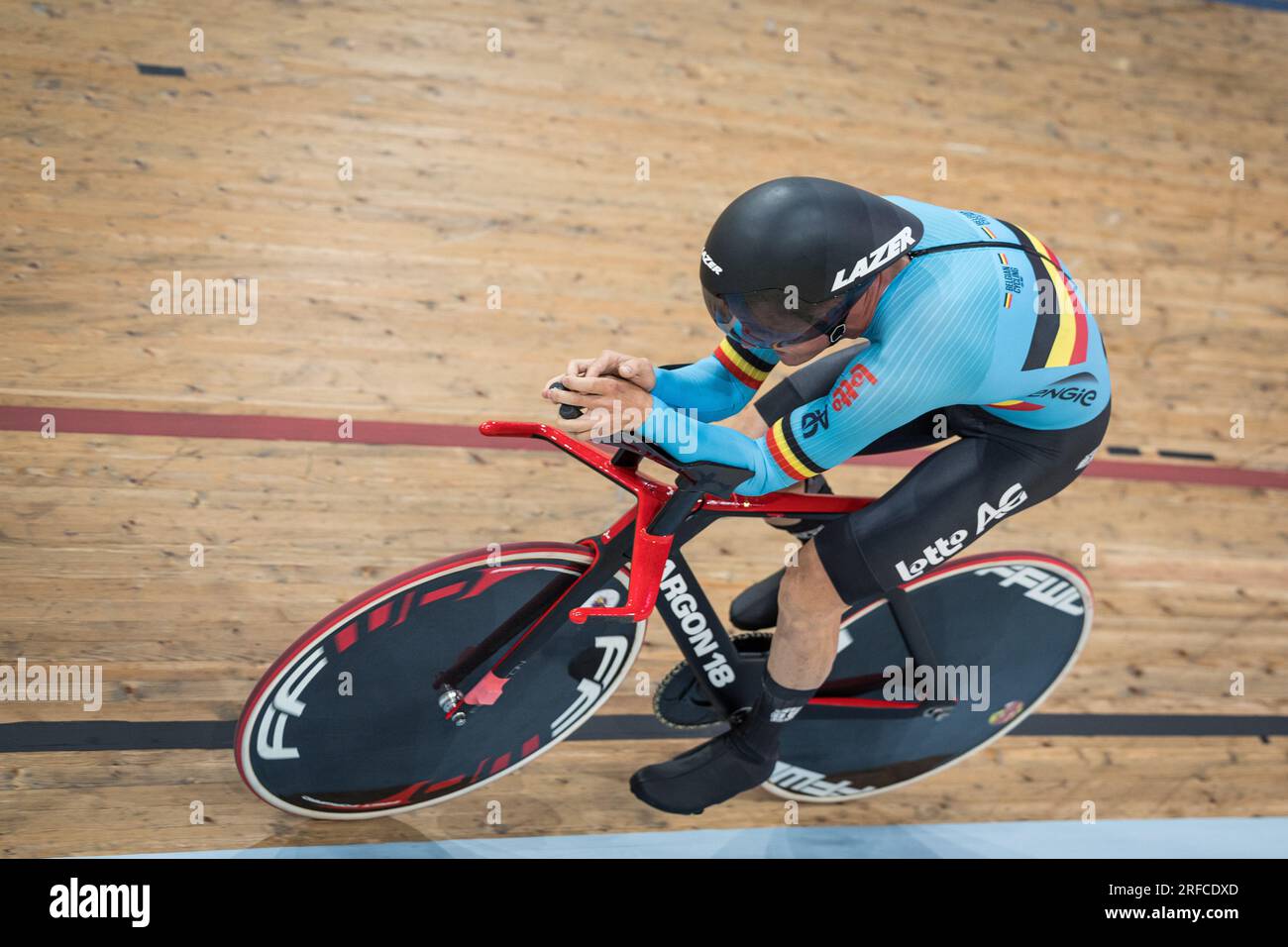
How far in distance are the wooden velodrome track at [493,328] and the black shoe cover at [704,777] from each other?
12.5 inches

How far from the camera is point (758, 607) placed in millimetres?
2619

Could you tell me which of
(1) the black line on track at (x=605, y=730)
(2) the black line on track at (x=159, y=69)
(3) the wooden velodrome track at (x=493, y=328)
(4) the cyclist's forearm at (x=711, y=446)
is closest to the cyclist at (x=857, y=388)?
(4) the cyclist's forearm at (x=711, y=446)

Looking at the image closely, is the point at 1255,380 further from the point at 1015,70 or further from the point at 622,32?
the point at 622,32

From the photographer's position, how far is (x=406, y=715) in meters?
2.37

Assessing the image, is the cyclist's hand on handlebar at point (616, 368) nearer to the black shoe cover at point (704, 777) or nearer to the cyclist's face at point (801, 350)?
the cyclist's face at point (801, 350)

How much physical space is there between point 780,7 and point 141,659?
361 centimetres

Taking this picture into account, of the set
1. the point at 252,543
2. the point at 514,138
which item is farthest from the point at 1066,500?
the point at 252,543

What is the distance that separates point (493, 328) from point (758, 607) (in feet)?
5.11

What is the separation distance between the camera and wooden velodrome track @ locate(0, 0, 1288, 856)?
2832mm

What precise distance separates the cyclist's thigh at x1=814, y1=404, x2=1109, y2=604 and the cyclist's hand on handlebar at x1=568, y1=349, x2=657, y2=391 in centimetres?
58

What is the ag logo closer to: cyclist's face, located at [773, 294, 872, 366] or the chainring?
cyclist's face, located at [773, 294, 872, 366]

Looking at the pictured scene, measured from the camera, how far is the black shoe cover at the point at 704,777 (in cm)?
241

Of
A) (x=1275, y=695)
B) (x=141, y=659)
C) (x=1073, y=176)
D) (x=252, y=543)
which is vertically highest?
(x=1073, y=176)

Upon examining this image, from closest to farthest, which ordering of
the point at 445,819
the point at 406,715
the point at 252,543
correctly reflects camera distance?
the point at 406,715 → the point at 445,819 → the point at 252,543
